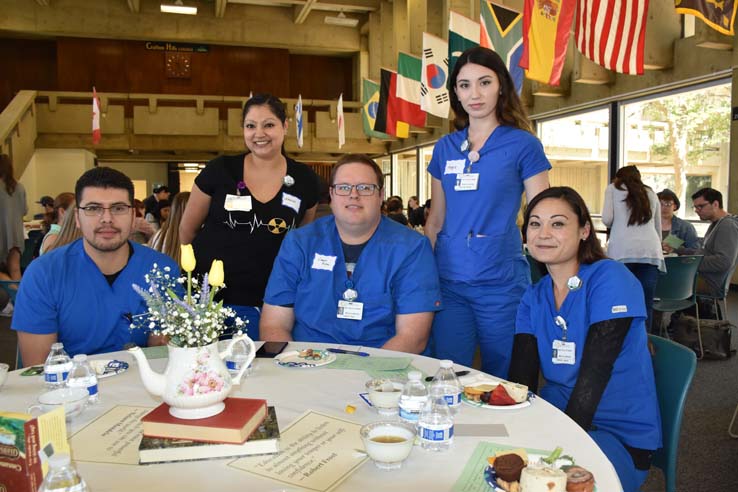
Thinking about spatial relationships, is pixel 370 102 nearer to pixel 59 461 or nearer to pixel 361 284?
pixel 361 284

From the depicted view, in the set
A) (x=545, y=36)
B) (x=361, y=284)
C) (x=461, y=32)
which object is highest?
(x=461, y=32)

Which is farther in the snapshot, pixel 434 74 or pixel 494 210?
pixel 434 74

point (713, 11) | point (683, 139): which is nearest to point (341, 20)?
point (683, 139)

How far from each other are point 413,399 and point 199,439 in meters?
0.49

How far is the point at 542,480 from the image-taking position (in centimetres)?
100

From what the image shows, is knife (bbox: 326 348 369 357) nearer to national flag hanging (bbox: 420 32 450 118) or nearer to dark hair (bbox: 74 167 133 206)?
dark hair (bbox: 74 167 133 206)

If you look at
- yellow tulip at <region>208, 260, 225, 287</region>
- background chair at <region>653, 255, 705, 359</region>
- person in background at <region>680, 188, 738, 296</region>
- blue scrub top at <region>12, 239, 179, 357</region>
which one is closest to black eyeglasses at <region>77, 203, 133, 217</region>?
blue scrub top at <region>12, 239, 179, 357</region>

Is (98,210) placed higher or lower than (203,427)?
higher

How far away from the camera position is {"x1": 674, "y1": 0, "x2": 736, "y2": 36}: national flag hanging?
5.34 meters

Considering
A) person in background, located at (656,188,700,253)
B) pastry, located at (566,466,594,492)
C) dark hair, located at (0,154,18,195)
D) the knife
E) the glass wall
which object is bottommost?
the knife

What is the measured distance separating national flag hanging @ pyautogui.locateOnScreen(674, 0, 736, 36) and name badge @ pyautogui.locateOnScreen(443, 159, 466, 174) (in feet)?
13.4

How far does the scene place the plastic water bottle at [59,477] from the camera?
88 cm

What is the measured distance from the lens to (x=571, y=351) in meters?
1.86

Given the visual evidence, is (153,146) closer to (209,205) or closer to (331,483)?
(209,205)
